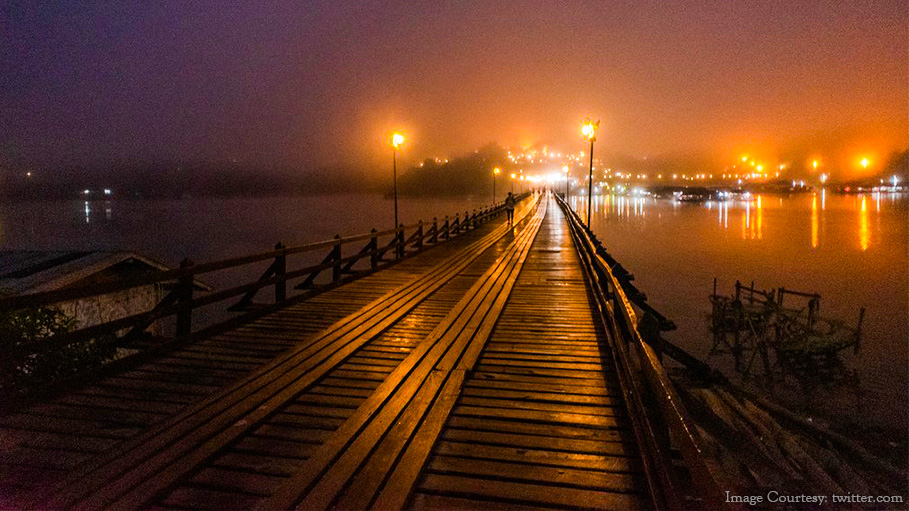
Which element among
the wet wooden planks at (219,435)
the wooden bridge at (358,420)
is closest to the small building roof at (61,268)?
the wooden bridge at (358,420)

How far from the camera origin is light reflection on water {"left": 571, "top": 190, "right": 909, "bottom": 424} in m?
20.0

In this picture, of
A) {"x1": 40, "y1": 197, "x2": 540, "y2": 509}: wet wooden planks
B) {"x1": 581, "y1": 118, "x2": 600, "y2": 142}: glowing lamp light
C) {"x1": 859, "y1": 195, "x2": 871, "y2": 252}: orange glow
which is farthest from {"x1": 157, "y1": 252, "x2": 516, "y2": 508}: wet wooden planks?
{"x1": 859, "y1": 195, "x2": 871, "y2": 252}: orange glow

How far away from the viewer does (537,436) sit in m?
4.22

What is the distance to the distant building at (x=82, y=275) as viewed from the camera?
35.4 ft

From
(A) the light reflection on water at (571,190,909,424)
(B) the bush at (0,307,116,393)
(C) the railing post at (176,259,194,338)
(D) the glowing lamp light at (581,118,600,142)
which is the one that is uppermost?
(D) the glowing lamp light at (581,118,600,142)

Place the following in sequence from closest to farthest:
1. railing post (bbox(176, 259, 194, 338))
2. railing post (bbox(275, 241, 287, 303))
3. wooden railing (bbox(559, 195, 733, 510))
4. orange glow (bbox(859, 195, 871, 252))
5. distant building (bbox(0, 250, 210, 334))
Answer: wooden railing (bbox(559, 195, 733, 510)), railing post (bbox(176, 259, 194, 338)), railing post (bbox(275, 241, 287, 303)), distant building (bbox(0, 250, 210, 334)), orange glow (bbox(859, 195, 871, 252))

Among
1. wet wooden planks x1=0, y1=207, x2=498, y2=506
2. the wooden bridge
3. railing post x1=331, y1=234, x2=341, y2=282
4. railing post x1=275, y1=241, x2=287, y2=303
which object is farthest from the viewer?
railing post x1=331, y1=234, x2=341, y2=282

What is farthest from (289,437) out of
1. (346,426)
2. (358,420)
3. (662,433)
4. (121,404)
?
(662,433)

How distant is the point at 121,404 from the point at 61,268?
30.0 ft

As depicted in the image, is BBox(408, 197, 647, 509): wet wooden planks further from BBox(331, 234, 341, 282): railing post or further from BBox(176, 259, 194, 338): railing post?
BBox(331, 234, 341, 282): railing post

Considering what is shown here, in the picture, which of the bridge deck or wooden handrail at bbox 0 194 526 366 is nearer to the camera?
the bridge deck

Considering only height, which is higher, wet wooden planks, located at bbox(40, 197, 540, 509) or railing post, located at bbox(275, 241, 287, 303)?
railing post, located at bbox(275, 241, 287, 303)

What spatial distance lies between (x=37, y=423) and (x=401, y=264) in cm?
1183

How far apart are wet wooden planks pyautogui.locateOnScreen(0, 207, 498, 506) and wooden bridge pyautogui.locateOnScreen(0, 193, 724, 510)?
0.08 feet
